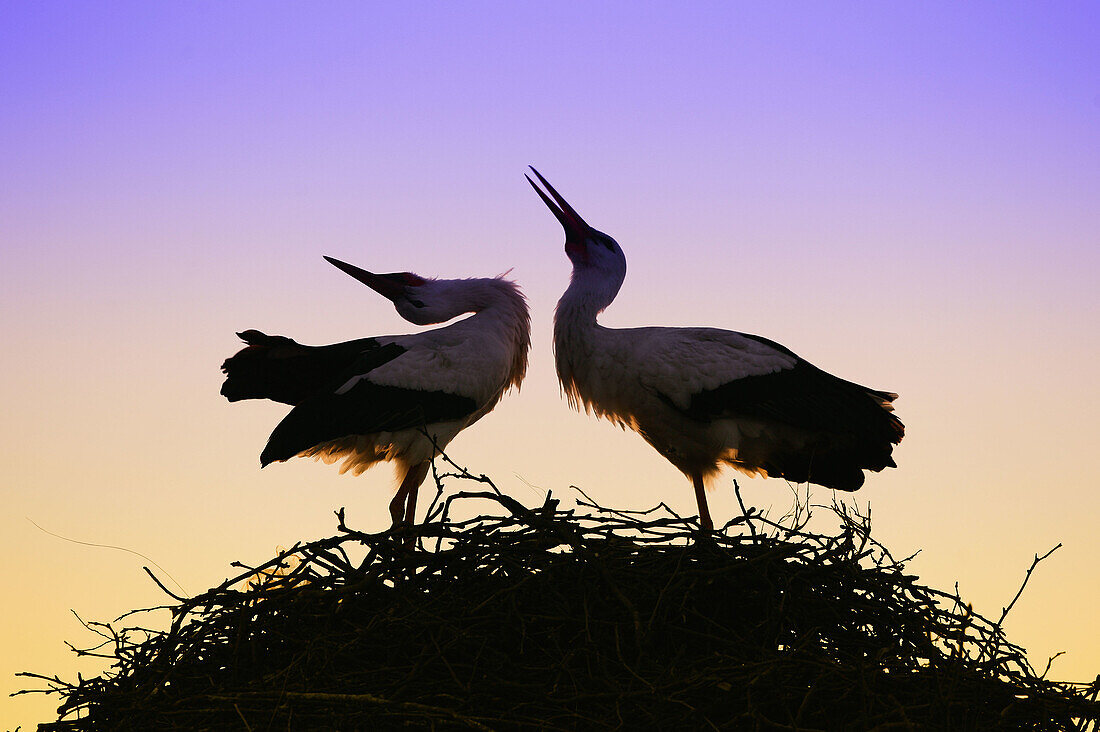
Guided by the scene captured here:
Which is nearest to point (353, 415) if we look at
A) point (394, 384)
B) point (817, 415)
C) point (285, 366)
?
point (394, 384)

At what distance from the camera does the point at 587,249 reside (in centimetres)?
637

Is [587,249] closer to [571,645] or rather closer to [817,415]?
[817,415]

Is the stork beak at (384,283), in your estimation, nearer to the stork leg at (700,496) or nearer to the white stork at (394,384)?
the white stork at (394,384)

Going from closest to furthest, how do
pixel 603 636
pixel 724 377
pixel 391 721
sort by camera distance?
pixel 391 721 < pixel 603 636 < pixel 724 377

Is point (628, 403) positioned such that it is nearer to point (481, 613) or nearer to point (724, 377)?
point (724, 377)

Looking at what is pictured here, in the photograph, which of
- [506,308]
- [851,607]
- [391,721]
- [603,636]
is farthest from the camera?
[506,308]

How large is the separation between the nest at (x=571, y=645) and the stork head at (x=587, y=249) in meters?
2.53

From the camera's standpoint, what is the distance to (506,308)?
6.30 m

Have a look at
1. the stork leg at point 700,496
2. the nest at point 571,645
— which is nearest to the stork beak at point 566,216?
the stork leg at point 700,496

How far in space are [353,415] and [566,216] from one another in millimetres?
1696

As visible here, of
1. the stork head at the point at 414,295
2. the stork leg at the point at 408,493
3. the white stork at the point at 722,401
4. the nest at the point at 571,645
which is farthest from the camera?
the stork head at the point at 414,295

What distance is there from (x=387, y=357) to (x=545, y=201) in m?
1.34

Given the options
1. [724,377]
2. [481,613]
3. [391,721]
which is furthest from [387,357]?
[391,721]

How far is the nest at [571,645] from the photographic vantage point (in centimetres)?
321
